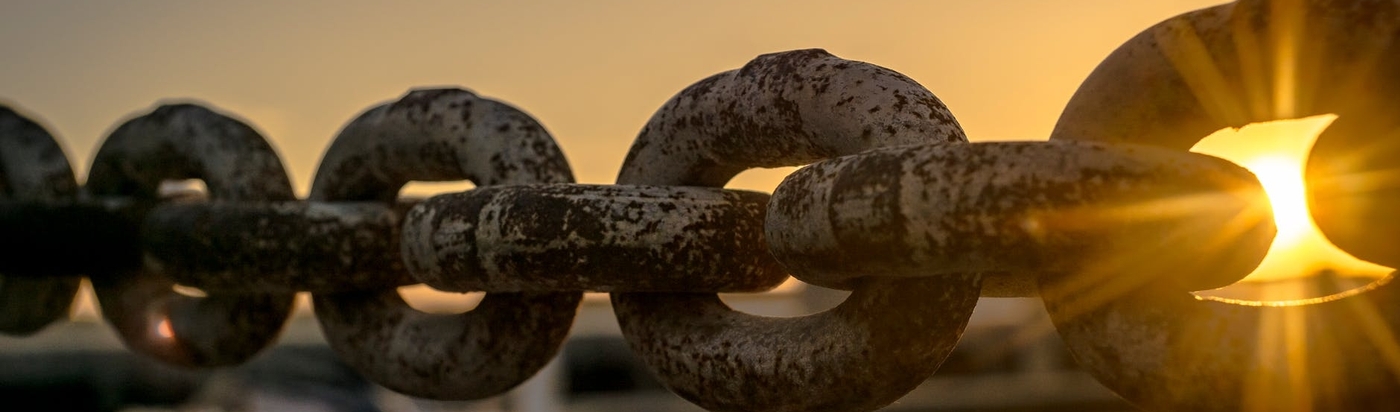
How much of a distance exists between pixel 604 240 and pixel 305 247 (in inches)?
22.6

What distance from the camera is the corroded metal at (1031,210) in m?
1.14

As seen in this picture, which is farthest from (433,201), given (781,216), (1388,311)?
(1388,311)

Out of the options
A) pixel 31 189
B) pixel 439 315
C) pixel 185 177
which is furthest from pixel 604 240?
pixel 31 189

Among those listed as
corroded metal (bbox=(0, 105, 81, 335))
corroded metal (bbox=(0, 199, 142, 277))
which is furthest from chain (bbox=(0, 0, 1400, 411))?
corroded metal (bbox=(0, 105, 81, 335))

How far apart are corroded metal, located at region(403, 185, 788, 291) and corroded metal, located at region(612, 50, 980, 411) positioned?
7 centimetres

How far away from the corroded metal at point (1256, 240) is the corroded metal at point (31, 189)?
6.24 feet

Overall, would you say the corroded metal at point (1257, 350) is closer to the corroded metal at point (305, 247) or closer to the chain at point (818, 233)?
the chain at point (818, 233)

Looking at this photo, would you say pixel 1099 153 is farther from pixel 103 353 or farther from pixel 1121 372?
pixel 103 353

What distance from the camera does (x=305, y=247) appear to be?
6.12 feet

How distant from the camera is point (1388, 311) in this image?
120cm

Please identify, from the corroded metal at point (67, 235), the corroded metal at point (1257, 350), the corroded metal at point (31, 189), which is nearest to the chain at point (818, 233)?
the corroded metal at point (1257, 350)

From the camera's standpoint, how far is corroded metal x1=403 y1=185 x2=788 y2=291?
1.49 m

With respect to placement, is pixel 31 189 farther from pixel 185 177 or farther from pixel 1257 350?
pixel 1257 350

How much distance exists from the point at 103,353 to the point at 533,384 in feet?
15.4
